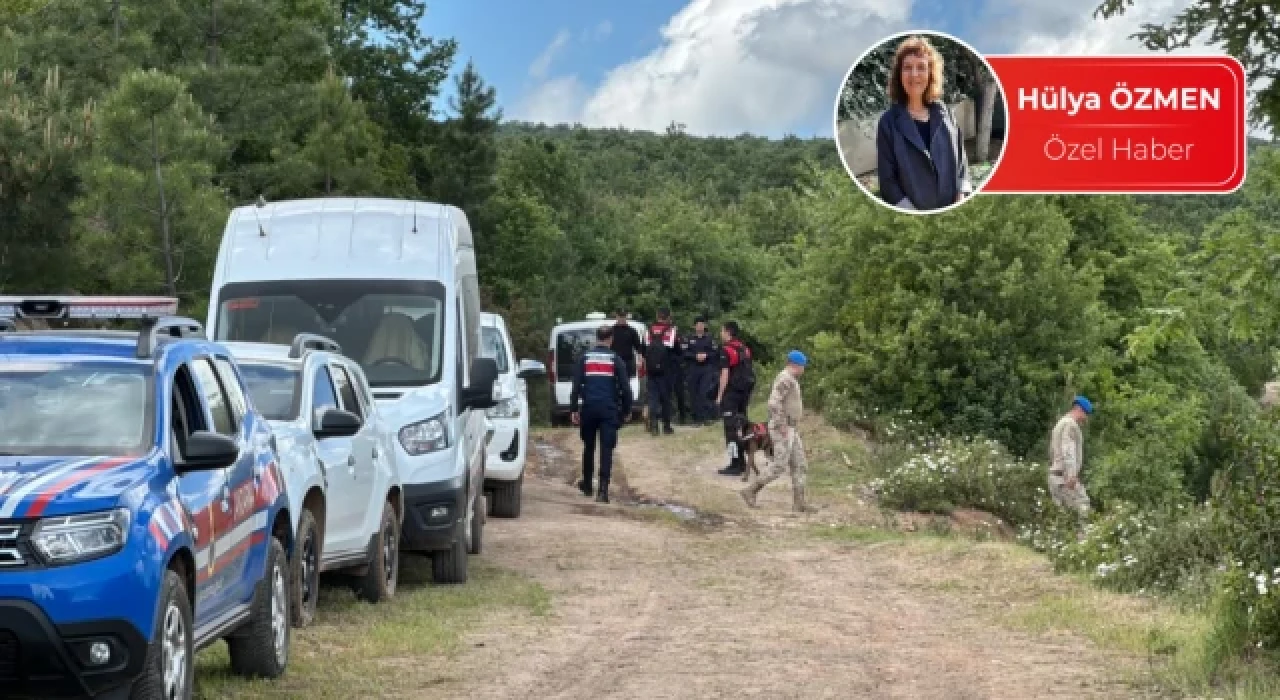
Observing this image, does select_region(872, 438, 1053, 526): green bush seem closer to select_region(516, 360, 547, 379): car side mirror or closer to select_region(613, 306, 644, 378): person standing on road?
select_region(516, 360, 547, 379): car side mirror

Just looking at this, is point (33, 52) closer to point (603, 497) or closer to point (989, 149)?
point (603, 497)

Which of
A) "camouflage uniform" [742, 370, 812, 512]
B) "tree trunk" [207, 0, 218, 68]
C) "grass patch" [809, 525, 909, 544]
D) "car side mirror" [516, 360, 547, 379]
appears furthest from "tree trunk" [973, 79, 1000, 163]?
"tree trunk" [207, 0, 218, 68]

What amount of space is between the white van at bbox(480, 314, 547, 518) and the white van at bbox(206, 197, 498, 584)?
14.5ft

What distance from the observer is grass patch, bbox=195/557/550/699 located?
31.6 ft

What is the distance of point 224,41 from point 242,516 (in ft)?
115

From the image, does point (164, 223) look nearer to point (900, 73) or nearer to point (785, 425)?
point (785, 425)

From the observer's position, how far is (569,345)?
39.4 m

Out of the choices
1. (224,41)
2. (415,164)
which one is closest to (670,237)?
(415,164)

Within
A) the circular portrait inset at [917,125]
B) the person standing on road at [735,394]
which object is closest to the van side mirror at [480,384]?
the circular portrait inset at [917,125]

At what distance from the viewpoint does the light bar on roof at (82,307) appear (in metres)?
9.52

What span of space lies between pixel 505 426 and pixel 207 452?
12.4 m

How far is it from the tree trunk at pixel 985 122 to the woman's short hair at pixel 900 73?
0.40 meters

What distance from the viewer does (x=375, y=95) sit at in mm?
70375

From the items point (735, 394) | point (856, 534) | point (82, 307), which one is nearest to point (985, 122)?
point (82, 307)
